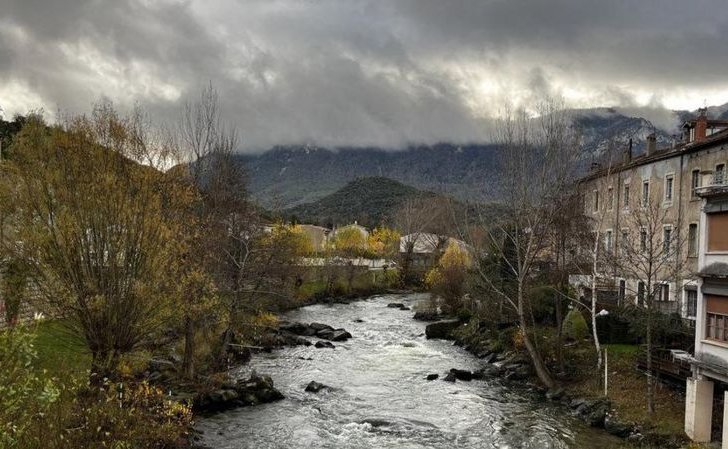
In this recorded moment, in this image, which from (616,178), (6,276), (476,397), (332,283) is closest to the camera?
(6,276)

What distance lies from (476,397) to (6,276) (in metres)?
21.5

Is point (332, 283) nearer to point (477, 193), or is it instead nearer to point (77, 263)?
point (477, 193)

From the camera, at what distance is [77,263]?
62.1 ft

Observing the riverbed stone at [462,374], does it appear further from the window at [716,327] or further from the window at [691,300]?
the window at [716,327]

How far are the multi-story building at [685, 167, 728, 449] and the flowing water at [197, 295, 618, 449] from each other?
3367 millimetres

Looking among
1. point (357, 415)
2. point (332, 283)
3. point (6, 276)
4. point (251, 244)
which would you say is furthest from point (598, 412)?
point (332, 283)

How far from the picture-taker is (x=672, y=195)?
37250mm

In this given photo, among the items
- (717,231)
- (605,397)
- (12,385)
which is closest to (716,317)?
(717,231)

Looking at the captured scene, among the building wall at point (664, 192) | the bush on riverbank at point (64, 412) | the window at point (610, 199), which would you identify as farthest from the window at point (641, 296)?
the bush on riverbank at point (64, 412)

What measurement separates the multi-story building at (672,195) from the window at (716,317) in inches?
292

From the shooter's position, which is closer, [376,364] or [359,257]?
[376,364]

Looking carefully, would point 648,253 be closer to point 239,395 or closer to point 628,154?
point 239,395

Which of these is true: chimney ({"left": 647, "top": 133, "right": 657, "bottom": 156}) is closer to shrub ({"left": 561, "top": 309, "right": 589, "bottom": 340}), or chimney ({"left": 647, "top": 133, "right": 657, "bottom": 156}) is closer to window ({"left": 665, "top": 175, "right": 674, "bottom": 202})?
window ({"left": 665, "top": 175, "right": 674, "bottom": 202})

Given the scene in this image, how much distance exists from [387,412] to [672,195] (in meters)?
24.1
